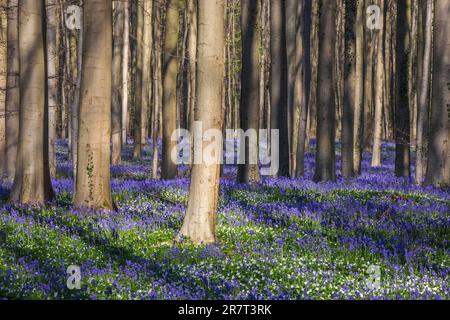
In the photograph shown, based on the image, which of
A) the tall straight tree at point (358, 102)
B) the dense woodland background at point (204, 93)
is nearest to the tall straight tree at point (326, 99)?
the dense woodland background at point (204, 93)

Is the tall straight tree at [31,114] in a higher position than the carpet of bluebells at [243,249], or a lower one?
higher

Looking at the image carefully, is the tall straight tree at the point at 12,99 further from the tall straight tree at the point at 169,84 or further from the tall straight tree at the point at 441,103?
the tall straight tree at the point at 441,103

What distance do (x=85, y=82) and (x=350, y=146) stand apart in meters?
10.7

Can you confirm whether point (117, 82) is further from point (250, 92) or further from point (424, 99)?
point (424, 99)

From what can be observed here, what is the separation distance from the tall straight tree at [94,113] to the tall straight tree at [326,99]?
7424 millimetres

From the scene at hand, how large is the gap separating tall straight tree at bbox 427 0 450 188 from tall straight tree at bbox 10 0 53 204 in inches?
389

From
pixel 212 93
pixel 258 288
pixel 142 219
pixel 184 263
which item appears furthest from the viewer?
pixel 142 219

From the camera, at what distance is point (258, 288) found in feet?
23.4

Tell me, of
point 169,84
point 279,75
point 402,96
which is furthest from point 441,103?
point 169,84

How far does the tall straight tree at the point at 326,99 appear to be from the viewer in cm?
1670

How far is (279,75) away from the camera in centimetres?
1902
